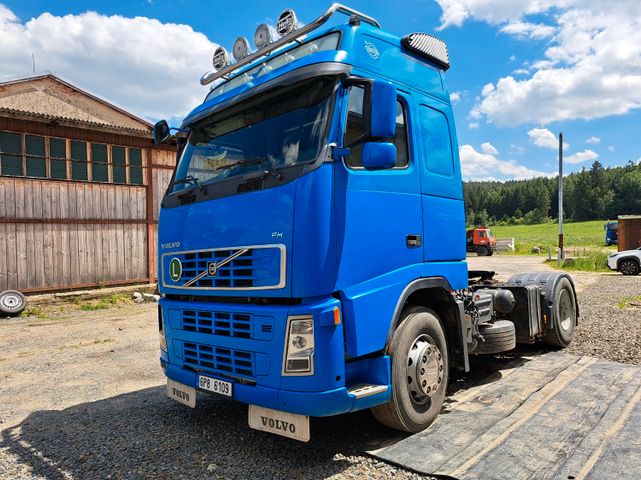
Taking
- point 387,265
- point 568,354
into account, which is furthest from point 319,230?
point 568,354

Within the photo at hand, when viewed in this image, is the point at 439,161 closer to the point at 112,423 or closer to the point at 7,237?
the point at 112,423

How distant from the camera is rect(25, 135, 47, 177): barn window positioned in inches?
494

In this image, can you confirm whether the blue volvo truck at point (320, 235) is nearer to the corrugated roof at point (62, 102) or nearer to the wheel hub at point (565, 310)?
the wheel hub at point (565, 310)

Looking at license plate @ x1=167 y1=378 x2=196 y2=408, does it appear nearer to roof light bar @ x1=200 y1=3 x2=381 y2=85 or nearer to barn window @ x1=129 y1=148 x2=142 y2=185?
roof light bar @ x1=200 y1=3 x2=381 y2=85

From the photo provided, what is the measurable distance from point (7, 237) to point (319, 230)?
1197cm

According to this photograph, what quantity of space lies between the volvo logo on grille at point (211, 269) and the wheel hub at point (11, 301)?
10.4 metres

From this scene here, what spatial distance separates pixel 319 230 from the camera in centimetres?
325

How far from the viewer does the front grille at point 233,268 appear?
11.0 feet

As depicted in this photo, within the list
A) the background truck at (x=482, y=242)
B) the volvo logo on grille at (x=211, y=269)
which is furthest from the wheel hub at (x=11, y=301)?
the background truck at (x=482, y=242)

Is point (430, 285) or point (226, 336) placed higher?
point (430, 285)

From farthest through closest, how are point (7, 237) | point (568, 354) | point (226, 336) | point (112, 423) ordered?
point (7, 237) < point (568, 354) < point (112, 423) < point (226, 336)

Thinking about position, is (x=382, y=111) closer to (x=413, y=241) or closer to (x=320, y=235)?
(x=320, y=235)

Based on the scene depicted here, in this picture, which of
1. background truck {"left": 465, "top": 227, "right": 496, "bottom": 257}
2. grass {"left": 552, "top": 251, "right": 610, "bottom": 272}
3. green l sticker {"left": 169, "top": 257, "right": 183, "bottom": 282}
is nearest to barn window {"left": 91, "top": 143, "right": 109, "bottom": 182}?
green l sticker {"left": 169, "top": 257, "right": 183, "bottom": 282}

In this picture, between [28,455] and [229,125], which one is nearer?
[28,455]
